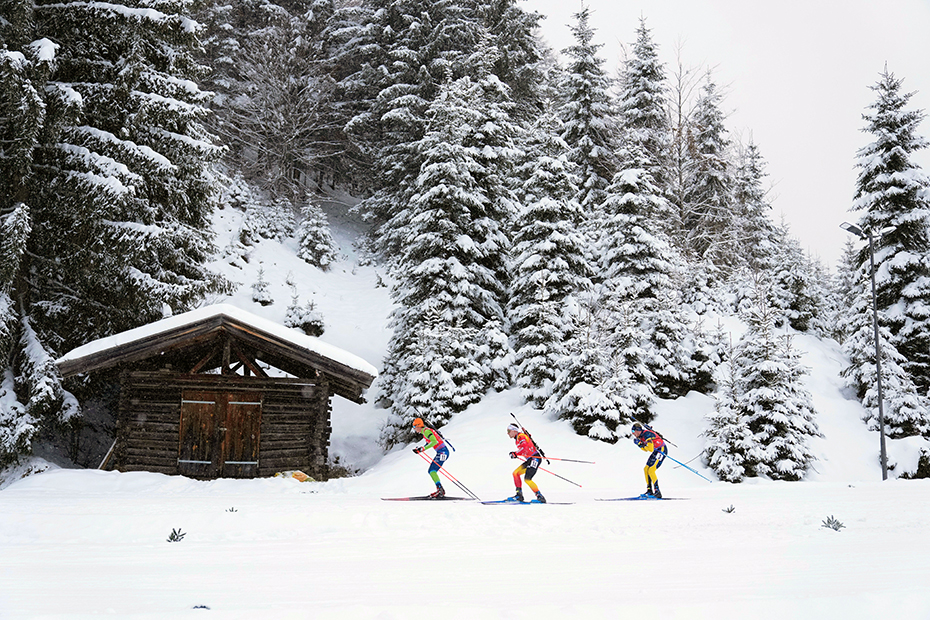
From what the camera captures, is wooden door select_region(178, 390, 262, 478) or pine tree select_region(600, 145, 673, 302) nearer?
wooden door select_region(178, 390, 262, 478)

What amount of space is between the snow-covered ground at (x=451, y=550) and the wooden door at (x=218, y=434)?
1.52m

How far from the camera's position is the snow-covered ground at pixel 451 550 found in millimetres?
4184

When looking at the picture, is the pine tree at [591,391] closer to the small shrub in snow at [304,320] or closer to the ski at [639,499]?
the ski at [639,499]

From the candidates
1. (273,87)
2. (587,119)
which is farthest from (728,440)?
(273,87)

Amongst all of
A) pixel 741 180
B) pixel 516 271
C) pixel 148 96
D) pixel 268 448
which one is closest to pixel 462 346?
pixel 516 271

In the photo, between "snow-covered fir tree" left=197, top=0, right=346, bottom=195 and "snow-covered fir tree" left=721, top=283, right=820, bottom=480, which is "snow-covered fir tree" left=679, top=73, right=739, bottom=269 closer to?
"snow-covered fir tree" left=721, top=283, right=820, bottom=480

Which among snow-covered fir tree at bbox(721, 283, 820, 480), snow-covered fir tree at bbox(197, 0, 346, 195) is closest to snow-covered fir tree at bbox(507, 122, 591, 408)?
snow-covered fir tree at bbox(721, 283, 820, 480)

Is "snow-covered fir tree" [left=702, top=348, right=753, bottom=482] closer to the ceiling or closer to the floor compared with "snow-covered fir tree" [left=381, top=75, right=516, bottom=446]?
closer to the floor

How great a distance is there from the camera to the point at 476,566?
5.82m

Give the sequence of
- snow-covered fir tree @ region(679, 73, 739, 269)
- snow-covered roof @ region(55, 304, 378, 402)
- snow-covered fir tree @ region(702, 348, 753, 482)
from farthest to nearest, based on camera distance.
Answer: snow-covered fir tree @ region(679, 73, 739, 269) → snow-covered fir tree @ region(702, 348, 753, 482) → snow-covered roof @ region(55, 304, 378, 402)

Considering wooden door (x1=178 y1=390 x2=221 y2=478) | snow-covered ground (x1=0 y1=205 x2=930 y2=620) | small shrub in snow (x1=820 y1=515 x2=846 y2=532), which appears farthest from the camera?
wooden door (x1=178 y1=390 x2=221 y2=478)

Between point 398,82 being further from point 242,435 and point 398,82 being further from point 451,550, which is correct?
point 451,550

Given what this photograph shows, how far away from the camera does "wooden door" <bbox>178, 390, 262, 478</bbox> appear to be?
1589 cm

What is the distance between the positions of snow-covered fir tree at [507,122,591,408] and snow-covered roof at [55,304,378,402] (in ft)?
21.7
